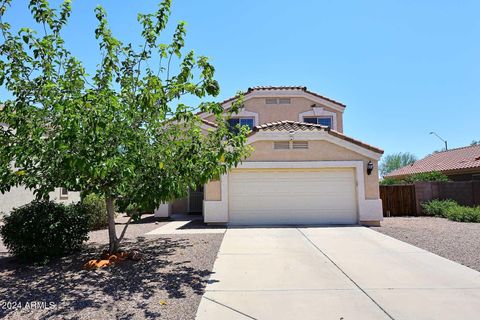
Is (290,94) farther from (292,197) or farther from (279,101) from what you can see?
(292,197)

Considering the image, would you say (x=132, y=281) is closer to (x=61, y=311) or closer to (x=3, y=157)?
(x=61, y=311)

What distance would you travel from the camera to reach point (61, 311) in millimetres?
4820

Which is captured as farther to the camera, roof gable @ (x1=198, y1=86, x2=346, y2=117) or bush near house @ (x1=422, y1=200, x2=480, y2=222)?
roof gable @ (x1=198, y1=86, x2=346, y2=117)

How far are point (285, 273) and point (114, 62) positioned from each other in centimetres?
570


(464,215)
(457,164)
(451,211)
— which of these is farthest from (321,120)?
(457,164)

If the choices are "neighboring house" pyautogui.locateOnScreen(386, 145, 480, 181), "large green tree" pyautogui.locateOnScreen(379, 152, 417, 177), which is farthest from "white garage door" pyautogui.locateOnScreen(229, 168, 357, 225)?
"large green tree" pyautogui.locateOnScreen(379, 152, 417, 177)

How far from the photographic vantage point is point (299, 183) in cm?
1347

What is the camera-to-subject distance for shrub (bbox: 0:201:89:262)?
24.1 ft

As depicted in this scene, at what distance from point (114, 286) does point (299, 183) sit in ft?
29.4

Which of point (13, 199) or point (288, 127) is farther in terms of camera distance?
point (13, 199)

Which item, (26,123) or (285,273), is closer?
(26,123)

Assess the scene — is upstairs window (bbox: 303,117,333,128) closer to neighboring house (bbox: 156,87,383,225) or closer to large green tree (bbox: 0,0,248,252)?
neighboring house (bbox: 156,87,383,225)

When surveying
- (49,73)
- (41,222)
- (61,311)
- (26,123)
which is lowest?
(61,311)

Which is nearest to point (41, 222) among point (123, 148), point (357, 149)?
point (123, 148)
